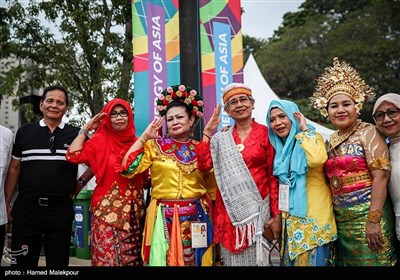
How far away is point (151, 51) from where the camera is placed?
518 centimetres

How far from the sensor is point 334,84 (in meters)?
3.19

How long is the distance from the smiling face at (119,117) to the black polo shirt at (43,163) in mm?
404

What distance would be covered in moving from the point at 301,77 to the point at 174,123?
2005cm

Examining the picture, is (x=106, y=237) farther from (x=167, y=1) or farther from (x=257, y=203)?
(x=167, y=1)

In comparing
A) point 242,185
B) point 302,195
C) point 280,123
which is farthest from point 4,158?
point 302,195

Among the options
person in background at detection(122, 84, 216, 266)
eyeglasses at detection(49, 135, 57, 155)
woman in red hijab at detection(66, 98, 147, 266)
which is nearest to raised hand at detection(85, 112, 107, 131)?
woman in red hijab at detection(66, 98, 147, 266)

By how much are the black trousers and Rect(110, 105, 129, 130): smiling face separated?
0.72 metres

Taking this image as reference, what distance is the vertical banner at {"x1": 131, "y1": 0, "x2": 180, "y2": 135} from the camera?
5148mm

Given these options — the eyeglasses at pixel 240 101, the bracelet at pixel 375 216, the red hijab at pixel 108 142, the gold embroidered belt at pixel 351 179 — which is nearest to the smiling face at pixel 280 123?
the eyeglasses at pixel 240 101

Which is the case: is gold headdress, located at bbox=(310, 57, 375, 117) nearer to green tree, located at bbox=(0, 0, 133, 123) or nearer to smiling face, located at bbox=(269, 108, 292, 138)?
smiling face, located at bbox=(269, 108, 292, 138)

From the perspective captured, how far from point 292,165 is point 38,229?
1.99 m

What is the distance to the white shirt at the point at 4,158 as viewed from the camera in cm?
342

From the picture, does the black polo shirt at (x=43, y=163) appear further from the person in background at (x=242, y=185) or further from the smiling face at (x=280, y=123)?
the smiling face at (x=280, y=123)

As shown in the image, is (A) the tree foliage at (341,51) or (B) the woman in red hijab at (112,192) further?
(A) the tree foliage at (341,51)
